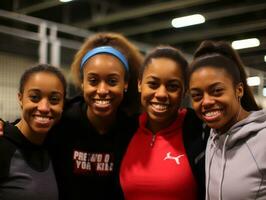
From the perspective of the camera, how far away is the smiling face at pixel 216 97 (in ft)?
5.26

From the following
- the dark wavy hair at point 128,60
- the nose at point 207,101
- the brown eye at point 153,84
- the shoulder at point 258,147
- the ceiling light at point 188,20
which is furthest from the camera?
the ceiling light at point 188,20

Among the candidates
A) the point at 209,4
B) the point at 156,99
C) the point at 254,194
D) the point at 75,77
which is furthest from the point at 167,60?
the point at 209,4

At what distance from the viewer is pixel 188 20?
559 centimetres

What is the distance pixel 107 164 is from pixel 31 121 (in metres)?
0.38

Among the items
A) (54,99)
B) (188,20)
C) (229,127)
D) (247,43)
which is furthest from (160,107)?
(247,43)

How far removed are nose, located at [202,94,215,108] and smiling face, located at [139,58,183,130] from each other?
258 mm

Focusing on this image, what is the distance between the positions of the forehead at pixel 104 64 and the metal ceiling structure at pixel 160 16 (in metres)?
3.06

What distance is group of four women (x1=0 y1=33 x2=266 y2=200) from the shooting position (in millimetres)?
1601

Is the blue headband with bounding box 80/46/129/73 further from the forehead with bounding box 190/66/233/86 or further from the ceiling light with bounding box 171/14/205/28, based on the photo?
the ceiling light with bounding box 171/14/205/28

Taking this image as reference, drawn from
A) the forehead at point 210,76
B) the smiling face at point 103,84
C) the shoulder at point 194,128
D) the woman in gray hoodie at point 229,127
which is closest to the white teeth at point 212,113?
the woman in gray hoodie at point 229,127

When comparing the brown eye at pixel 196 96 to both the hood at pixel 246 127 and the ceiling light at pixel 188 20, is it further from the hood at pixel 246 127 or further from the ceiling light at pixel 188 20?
the ceiling light at pixel 188 20

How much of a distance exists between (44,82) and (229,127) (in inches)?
28.8

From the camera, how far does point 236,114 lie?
163 centimetres

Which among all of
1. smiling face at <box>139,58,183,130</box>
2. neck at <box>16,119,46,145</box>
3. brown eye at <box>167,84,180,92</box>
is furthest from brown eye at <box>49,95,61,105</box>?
brown eye at <box>167,84,180,92</box>
